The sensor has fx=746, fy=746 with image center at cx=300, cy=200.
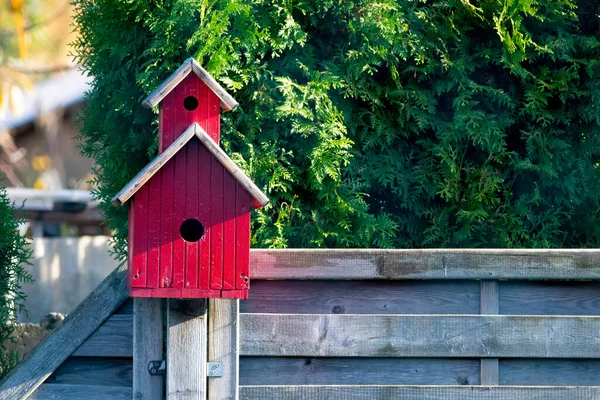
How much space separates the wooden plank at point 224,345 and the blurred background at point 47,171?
5.34 ft

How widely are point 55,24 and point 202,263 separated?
6.12 metres

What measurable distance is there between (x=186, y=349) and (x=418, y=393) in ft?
3.02

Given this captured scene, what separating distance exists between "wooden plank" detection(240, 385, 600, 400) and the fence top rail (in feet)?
1.41

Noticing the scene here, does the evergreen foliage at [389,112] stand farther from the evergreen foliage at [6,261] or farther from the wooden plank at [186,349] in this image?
the wooden plank at [186,349]

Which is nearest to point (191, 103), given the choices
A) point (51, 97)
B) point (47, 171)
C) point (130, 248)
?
point (130, 248)

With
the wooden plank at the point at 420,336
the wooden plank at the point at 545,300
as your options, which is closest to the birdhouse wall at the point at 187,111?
the wooden plank at the point at 420,336

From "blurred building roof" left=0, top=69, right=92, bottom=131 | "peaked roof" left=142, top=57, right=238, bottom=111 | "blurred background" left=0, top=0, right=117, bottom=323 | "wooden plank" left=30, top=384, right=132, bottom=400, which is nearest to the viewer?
"peaked roof" left=142, top=57, right=238, bottom=111

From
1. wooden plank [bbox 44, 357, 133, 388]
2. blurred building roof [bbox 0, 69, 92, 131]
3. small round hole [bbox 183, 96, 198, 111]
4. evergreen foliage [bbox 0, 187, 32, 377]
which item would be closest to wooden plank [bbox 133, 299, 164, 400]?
wooden plank [bbox 44, 357, 133, 388]

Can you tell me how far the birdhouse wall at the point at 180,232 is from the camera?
2.78 meters

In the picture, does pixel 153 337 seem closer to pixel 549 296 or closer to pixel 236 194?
pixel 236 194

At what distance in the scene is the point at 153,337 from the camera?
2.93 meters

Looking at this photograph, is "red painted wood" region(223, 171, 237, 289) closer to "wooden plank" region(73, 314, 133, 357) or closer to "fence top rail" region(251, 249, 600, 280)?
"fence top rail" region(251, 249, 600, 280)

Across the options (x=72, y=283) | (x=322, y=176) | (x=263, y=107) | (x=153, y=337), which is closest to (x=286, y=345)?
(x=153, y=337)

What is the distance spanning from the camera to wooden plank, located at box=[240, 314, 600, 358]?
294 cm
